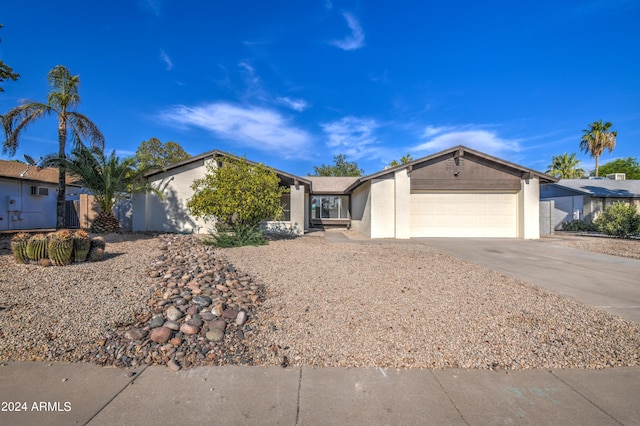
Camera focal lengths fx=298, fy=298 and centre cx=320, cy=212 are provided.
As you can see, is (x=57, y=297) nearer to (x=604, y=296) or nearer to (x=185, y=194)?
(x=604, y=296)

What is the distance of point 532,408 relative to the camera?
252 centimetres

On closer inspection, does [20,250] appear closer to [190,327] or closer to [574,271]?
[190,327]

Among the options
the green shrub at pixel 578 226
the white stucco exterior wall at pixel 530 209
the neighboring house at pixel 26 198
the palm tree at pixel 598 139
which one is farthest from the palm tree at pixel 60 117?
the palm tree at pixel 598 139

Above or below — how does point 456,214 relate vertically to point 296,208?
below

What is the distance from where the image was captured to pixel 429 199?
49.3 feet

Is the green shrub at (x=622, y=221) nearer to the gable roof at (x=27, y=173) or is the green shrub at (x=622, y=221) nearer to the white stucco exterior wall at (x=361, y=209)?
the white stucco exterior wall at (x=361, y=209)

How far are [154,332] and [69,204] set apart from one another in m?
18.8

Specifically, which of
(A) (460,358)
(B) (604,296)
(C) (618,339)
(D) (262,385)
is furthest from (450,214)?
(D) (262,385)

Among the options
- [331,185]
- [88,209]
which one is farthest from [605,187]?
[88,209]

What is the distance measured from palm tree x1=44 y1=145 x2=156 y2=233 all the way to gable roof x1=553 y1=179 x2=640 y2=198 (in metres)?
27.0

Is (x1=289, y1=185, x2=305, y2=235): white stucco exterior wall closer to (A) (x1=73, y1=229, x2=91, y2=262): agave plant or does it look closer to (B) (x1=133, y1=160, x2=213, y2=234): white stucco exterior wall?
(B) (x1=133, y1=160, x2=213, y2=234): white stucco exterior wall

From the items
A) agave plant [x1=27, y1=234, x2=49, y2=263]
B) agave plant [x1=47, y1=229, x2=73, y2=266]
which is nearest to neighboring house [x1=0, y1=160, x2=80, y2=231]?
agave plant [x1=27, y1=234, x2=49, y2=263]

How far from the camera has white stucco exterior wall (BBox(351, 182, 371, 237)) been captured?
15.4 meters

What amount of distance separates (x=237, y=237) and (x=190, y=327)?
6.93 metres
